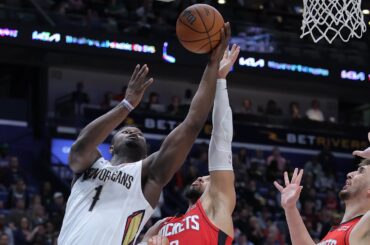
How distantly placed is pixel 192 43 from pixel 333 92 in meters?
17.2

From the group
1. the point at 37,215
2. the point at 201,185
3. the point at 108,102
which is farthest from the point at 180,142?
the point at 108,102

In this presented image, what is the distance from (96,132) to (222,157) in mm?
787

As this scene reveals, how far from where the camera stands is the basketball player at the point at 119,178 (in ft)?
12.5

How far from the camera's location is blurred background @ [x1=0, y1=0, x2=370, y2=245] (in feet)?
48.9

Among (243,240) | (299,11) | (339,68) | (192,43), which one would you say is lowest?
(243,240)

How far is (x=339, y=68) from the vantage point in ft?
58.8

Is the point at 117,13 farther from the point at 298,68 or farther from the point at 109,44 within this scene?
the point at 298,68

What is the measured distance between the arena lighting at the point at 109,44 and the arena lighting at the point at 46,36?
20 cm

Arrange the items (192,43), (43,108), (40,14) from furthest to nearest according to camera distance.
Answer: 1. (43,108)
2. (40,14)
3. (192,43)

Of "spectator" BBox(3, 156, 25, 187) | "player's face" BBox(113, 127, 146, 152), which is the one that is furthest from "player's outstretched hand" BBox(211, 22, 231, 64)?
"spectator" BBox(3, 156, 25, 187)

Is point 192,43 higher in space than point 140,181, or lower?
higher

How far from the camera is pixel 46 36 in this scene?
15.6 meters

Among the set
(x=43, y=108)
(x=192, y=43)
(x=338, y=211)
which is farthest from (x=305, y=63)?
(x=192, y=43)

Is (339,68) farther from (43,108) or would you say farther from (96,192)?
(96,192)
